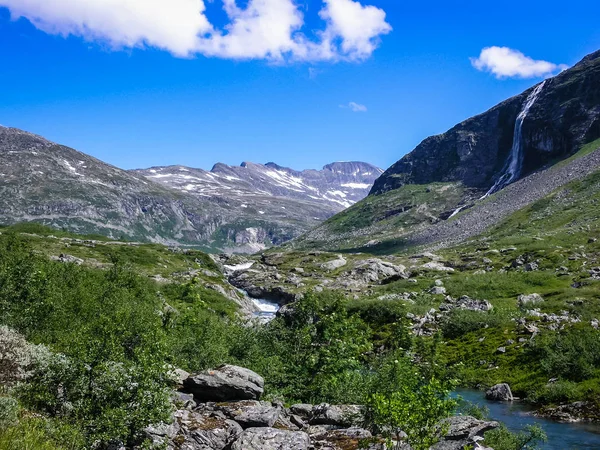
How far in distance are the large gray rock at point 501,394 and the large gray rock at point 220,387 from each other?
1191 inches

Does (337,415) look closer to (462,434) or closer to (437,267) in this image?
(462,434)

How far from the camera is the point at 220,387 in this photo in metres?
22.7

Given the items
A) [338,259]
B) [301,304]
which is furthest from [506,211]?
[301,304]

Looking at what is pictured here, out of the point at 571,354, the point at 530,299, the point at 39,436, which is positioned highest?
the point at 530,299

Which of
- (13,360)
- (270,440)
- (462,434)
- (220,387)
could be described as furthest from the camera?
(220,387)

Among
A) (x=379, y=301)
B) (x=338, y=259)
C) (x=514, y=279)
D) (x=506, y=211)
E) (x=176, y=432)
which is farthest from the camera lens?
(x=506, y=211)

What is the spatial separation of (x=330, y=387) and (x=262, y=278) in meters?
115

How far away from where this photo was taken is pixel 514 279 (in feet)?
287

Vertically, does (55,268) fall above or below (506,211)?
below

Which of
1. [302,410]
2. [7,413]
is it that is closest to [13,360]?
[7,413]

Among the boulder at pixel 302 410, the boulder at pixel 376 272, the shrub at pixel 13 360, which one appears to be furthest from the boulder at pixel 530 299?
the shrub at pixel 13 360

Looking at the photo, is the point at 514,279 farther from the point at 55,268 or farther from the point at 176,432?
the point at 176,432

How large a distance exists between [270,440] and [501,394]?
34444 mm

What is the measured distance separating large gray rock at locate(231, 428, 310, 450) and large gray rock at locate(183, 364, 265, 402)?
4494 millimetres
